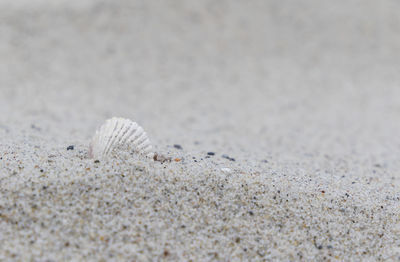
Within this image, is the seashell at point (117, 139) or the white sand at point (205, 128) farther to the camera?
the seashell at point (117, 139)

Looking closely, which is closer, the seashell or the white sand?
the white sand

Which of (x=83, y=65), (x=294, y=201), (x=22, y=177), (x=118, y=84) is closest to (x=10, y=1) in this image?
(x=83, y=65)

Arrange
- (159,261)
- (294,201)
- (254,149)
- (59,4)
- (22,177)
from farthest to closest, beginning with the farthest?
(59,4) → (254,149) → (294,201) → (22,177) → (159,261)

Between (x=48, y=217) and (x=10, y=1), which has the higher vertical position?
(x=10, y=1)

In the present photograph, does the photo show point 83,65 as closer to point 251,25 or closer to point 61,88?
point 61,88

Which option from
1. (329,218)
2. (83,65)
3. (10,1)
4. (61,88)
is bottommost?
(329,218)
